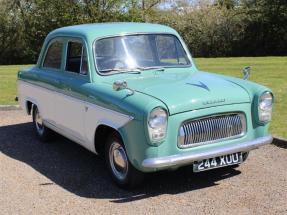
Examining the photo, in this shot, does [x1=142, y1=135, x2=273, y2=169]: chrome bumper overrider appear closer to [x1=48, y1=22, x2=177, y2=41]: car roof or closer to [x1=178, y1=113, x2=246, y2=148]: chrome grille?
[x1=178, y1=113, x2=246, y2=148]: chrome grille

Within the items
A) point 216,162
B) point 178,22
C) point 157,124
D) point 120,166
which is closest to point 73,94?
point 120,166

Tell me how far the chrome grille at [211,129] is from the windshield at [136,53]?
4.45 ft

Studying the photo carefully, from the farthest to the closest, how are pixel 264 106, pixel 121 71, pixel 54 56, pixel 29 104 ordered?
pixel 29 104
pixel 54 56
pixel 121 71
pixel 264 106

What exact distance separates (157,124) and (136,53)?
1.64m

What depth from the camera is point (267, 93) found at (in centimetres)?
602

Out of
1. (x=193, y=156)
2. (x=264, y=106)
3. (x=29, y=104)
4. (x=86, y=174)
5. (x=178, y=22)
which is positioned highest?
(x=178, y=22)

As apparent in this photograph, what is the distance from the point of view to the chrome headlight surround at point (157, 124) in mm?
5273

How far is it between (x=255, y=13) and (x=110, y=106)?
94.1 ft

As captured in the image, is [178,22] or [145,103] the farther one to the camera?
[178,22]

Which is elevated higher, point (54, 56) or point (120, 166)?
point (54, 56)

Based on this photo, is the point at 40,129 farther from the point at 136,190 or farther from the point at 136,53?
the point at 136,190

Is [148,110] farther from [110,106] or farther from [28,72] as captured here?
[28,72]

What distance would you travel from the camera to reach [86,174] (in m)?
6.58

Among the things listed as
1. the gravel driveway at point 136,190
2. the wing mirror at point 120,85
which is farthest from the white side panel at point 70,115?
the wing mirror at point 120,85
